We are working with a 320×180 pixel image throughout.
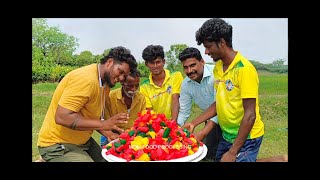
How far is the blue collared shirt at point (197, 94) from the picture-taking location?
3.74 metres

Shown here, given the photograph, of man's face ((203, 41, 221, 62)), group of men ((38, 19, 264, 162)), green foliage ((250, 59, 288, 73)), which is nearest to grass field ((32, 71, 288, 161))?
green foliage ((250, 59, 288, 73))

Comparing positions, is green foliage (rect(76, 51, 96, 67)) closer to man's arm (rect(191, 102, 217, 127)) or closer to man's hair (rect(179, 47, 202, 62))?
man's hair (rect(179, 47, 202, 62))

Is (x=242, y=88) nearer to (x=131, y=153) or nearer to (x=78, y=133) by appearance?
(x=131, y=153)

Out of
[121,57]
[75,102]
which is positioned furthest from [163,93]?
[75,102]

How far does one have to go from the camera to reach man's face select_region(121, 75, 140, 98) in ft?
12.1

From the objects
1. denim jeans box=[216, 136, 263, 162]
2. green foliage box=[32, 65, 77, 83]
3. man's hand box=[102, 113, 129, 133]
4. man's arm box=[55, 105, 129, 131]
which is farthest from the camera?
green foliage box=[32, 65, 77, 83]

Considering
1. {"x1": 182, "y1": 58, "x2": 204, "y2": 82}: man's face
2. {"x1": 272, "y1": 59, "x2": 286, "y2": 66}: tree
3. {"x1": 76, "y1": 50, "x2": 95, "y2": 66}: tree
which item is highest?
{"x1": 76, "y1": 50, "x2": 95, "y2": 66}: tree

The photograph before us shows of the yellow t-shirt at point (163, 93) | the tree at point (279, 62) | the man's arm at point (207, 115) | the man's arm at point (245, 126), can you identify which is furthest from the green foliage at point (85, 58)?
the tree at point (279, 62)

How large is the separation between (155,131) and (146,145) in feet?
0.44

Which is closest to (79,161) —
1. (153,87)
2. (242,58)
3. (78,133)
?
(78,133)

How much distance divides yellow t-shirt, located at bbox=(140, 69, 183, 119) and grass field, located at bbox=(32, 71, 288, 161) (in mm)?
228

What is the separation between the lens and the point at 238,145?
348 cm

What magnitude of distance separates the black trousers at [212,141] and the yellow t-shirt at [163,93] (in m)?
0.40

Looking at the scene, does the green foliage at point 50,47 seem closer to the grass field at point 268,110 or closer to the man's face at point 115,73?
the grass field at point 268,110
